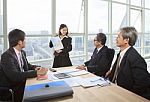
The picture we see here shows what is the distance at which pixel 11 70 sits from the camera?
188cm

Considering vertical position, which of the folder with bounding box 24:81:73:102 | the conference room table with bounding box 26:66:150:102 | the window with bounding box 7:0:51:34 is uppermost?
the window with bounding box 7:0:51:34

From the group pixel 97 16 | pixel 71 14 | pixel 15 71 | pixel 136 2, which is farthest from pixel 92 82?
pixel 136 2

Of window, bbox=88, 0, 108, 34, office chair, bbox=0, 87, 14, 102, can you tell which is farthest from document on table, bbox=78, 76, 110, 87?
window, bbox=88, 0, 108, 34

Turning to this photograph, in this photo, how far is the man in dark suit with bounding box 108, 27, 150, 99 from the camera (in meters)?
1.72

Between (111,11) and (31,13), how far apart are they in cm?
298

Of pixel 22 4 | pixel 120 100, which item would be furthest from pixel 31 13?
pixel 120 100

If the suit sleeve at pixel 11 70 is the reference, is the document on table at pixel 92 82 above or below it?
below

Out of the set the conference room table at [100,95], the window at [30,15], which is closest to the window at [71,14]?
the window at [30,15]

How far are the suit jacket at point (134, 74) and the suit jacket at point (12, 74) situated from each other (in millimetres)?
991

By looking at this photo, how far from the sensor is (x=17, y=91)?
6.52 feet

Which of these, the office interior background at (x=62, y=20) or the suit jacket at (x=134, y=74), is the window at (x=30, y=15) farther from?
the suit jacket at (x=134, y=74)

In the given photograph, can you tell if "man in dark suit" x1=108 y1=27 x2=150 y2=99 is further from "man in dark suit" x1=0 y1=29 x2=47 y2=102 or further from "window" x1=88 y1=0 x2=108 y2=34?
"window" x1=88 y1=0 x2=108 y2=34

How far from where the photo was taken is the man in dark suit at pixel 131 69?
1723 millimetres

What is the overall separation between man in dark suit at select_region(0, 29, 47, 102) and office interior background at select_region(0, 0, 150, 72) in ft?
5.14
